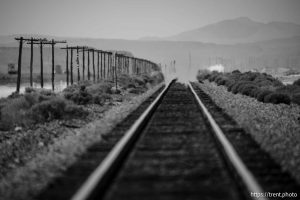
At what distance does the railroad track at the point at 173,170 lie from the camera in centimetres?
541

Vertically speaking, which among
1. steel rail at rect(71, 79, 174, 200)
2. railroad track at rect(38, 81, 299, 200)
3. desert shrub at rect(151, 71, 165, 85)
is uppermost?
steel rail at rect(71, 79, 174, 200)

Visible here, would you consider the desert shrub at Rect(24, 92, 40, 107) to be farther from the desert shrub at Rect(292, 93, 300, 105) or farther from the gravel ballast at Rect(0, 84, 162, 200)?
the desert shrub at Rect(292, 93, 300, 105)

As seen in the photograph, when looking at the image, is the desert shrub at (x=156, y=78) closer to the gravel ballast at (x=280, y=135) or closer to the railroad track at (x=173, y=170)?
the gravel ballast at (x=280, y=135)

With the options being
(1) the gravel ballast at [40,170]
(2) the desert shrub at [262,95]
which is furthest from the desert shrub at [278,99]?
(1) the gravel ballast at [40,170]

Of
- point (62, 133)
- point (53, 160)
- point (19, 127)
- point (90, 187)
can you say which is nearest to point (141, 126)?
point (62, 133)

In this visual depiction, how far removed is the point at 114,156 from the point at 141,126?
4.13 metres

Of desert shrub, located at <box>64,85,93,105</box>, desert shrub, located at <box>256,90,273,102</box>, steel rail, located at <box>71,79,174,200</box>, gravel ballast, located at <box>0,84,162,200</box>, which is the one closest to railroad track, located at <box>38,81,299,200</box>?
steel rail, located at <box>71,79,174,200</box>

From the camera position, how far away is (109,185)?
584cm

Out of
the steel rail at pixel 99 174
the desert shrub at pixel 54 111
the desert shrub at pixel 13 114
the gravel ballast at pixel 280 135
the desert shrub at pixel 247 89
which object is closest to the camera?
the steel rail at pixel 99 174

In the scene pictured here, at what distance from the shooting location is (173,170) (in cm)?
650

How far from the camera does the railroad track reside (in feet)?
17.7

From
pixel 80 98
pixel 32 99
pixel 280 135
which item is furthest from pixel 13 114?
pixel 280 135

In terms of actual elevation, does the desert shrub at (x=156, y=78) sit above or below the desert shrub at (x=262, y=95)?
below

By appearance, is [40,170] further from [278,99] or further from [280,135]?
[278,99]
